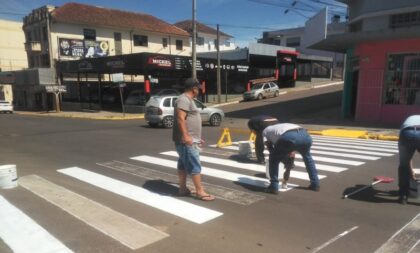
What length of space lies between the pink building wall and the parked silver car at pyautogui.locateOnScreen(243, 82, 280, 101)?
54.6ft

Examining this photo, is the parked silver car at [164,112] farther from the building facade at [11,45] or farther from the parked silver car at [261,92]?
the building facade at [11,45]

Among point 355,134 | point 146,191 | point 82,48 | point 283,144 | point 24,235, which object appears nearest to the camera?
point 24,235

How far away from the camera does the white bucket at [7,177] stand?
22.1 feet

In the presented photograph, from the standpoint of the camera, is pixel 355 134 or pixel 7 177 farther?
pixel 355 134

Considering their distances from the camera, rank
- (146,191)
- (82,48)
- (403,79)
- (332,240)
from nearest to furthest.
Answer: (332,240), (146,191), (403,79), (82,48)

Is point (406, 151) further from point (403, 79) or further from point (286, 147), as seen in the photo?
point (403, 79)

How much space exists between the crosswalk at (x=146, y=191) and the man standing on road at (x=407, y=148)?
1744 mm

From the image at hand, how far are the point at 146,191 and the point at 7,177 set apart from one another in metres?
2.69

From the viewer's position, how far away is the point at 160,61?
27453 millimetres

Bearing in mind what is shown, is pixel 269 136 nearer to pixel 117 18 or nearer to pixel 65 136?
pixel 65 136

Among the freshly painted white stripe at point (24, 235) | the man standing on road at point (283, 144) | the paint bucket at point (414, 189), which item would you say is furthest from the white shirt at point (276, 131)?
the freshly painted white stripe at point (24, 235)

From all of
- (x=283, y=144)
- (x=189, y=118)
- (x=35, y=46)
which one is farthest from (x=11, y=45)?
(x=283, y=144)

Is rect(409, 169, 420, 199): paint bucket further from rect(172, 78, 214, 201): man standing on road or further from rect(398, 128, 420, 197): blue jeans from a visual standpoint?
rect(172, 78, 214, 201): man standing on road

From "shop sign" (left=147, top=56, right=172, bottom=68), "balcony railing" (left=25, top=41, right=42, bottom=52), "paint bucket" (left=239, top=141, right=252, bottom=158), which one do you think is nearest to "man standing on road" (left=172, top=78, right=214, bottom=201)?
"paint bucket" (left=239, top=141, right=252, bottom=158)
